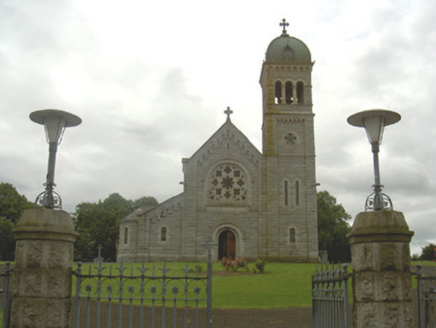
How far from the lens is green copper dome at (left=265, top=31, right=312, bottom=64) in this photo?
4309 centimetres

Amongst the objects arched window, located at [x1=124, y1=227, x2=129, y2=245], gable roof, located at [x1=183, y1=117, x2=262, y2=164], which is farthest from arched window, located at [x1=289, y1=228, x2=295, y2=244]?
arched window, located at [x1=124, y1=227, x2=129, y2=245]

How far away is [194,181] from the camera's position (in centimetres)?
3994

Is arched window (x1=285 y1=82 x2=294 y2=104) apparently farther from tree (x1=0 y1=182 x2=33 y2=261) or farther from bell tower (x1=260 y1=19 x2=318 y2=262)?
tree (x1=0 y1=182 x2=33 y2=261)

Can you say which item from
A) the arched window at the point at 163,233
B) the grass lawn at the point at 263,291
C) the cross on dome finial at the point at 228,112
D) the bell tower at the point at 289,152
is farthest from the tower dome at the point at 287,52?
the grass lawn at the point at 263,291

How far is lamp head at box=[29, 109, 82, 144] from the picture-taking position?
893 centimetres

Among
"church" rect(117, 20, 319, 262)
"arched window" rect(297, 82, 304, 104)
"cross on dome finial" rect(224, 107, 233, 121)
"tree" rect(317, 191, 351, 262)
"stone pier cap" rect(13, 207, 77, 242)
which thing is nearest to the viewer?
"stone pier cap" rect(13, 207, 77, 242)

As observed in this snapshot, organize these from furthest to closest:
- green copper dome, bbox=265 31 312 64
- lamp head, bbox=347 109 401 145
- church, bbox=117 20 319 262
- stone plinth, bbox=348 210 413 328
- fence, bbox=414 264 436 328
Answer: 1. green copper dome, bbox=265 31 312 64
2. church, bbox=117 20 319 262
3. lamp head, bbox=347 109 401 145
4. fence, bbox=414 264 436 328
5. stone plinth, bbox=348 210 413 328

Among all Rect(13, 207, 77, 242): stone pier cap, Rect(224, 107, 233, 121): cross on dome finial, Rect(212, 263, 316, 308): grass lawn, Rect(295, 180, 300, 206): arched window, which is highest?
Rect(224, 107, 233, 121): cross on dome finial

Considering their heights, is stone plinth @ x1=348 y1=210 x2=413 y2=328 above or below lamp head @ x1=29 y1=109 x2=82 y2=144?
below

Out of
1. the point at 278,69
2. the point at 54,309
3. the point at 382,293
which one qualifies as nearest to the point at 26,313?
the point at 54,309

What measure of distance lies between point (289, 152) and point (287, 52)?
363 inches

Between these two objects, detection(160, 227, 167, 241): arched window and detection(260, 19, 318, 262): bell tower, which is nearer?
detection(160, 227, 167, 241): arched window

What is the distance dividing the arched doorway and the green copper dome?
15.4 m

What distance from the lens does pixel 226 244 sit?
3978 centimetres
